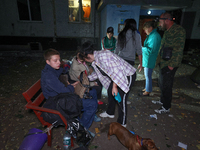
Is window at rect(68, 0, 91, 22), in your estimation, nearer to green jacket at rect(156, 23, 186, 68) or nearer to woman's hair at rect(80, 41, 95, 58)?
green jacket at rect(156, 23, 186, 68)

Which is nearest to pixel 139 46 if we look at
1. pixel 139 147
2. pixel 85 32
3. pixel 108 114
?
pixel 108 114

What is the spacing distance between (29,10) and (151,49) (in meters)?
12.2

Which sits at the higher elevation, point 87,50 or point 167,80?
point 87,50

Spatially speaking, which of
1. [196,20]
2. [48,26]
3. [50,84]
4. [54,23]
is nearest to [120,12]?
[54,23]

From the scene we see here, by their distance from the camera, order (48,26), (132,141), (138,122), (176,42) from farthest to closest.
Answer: (48,26), (138,122), (176,42), (132,141)

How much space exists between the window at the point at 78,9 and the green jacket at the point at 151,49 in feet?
31.2

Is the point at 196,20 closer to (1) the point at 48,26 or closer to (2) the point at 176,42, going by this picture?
(2) the point at 176,42

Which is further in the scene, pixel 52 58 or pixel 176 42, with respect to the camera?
pixel 176 42

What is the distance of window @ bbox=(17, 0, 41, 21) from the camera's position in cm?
1110

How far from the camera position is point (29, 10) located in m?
11.3

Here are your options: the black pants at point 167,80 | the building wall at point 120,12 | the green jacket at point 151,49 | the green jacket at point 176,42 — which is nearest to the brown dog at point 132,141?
the black pants at point 167,80

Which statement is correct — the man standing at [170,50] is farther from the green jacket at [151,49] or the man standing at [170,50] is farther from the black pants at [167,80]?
the green jacket at [151,49]

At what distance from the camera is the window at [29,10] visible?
1110 cm

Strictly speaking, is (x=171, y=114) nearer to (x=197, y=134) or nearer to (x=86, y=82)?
(x=197, y=134)
